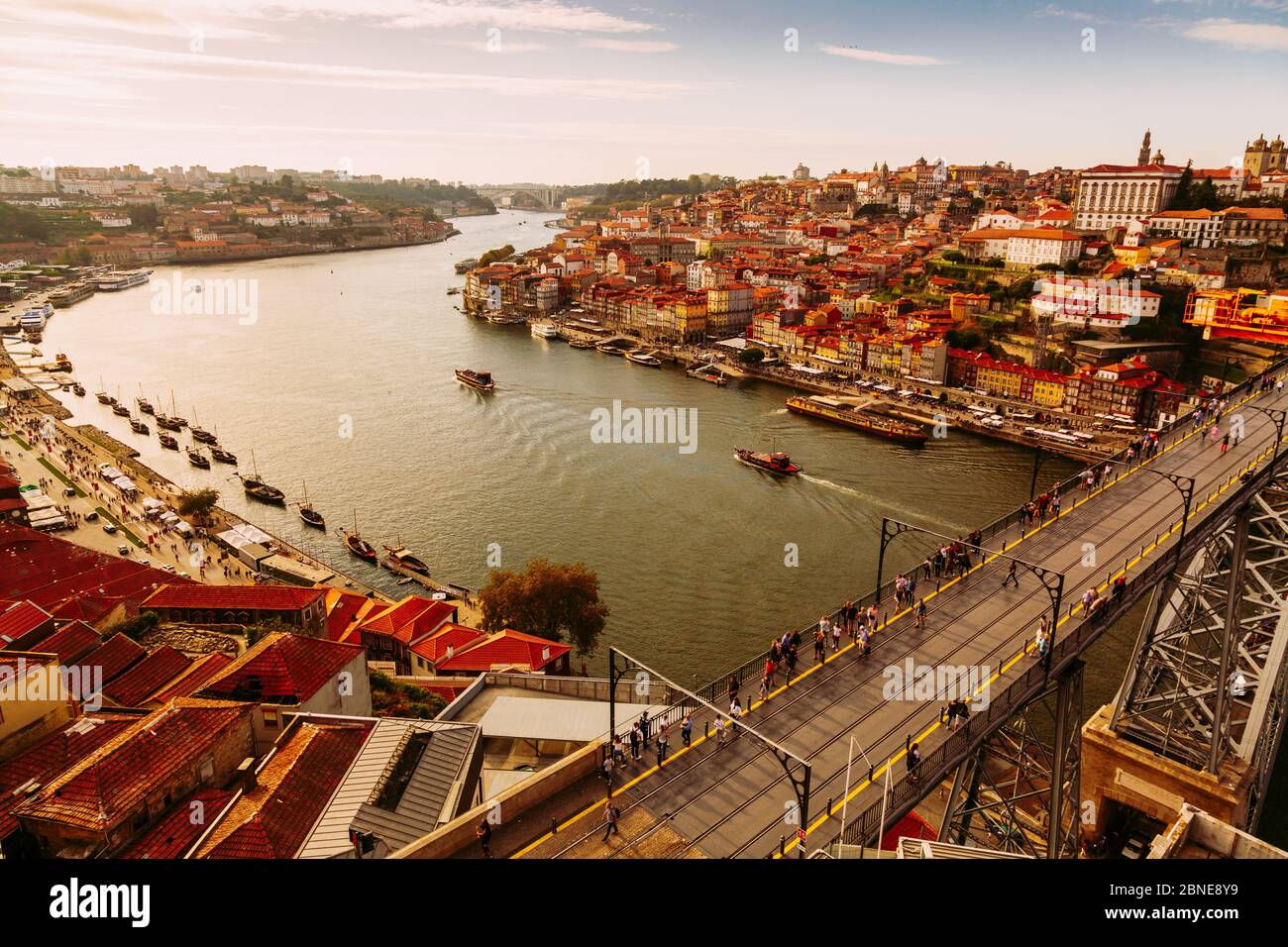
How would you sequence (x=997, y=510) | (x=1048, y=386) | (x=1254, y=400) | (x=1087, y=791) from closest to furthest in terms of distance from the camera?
(x=1087, y=791), (x=1254, y=400), (x=997, y=510), (x=1048, y=386)

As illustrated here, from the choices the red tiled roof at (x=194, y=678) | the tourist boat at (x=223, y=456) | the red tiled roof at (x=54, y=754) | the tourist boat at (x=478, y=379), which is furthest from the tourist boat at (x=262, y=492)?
the red tiled roof at (x=54, y=754)

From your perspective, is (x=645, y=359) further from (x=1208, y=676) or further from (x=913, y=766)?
(x=913, y=766)

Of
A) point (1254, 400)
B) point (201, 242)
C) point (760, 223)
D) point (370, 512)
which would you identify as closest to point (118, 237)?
point (201, 242)

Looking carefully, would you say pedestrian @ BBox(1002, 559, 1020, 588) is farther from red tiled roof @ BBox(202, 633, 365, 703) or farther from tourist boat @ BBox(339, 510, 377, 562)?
tourist boat @ BBox(339, 510, 377, 562)

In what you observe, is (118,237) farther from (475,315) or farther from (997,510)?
(997,510)

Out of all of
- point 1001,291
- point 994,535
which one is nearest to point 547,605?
point 994,535

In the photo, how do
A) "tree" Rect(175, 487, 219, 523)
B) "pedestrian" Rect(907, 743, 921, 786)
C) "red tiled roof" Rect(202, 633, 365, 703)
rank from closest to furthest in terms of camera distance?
"pedestrian" Rect(907, 743, 921, 786) < "red tiled roof" Rect(202, 633, 365, 703) < "tree" Rect(175, 487, 219, 523)

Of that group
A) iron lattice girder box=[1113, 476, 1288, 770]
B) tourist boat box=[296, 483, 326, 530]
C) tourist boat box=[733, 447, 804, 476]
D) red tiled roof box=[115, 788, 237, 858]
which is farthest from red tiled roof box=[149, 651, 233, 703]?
tourist boat box=[733, 447, 804, 476]
